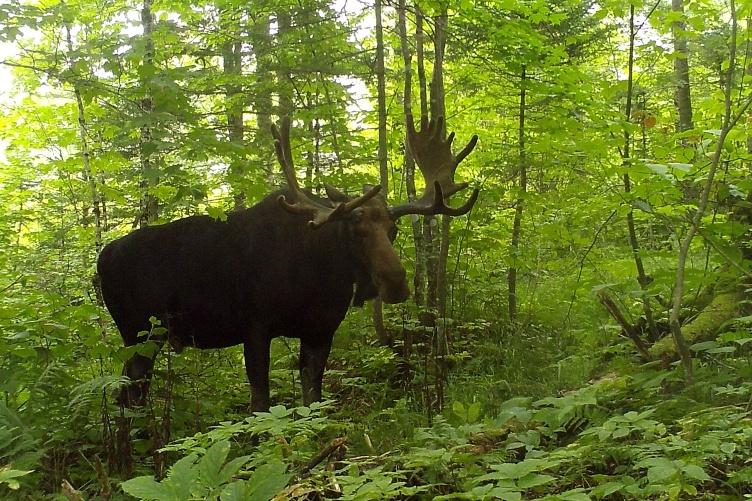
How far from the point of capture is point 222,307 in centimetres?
586

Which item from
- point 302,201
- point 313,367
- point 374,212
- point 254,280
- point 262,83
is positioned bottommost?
point 313,367

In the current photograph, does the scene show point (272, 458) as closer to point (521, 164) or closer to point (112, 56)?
point (112, 56)

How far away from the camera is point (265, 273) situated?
5.67 meters

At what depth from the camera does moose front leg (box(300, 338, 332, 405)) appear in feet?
18.6

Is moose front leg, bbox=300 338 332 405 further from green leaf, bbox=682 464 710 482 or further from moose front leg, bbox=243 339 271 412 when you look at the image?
green leaf, bbox=682 464 710 482

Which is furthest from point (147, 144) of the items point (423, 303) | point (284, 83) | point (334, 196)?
point (423, 303)

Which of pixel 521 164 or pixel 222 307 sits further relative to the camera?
pixel 521 164

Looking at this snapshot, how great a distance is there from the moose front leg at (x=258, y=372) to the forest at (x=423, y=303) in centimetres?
25

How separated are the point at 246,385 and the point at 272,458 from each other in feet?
14.6

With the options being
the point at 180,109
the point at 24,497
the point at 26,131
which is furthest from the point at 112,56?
the point at 26,131

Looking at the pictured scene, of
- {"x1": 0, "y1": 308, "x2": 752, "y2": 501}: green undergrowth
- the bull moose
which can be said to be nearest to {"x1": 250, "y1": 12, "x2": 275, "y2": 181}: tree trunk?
the bull moose

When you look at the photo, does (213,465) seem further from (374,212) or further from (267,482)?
(374,212)

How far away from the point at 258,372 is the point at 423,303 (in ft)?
8.75

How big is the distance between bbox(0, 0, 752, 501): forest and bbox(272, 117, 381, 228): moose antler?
0.03 meters
